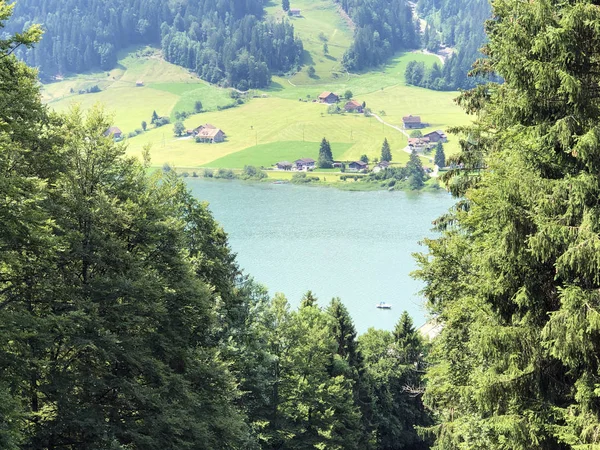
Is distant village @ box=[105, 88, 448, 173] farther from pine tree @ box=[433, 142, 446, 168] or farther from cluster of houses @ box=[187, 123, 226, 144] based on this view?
pine tree @ box=[433, 142, 446, 168]

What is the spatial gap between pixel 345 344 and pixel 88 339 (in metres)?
25.2

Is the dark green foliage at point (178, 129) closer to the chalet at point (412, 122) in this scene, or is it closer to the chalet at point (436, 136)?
the chalet at point (412, 122)

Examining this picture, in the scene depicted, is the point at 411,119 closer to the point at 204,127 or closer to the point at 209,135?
the point at 209,135

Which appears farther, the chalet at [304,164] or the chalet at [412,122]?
the chalet at [412,122]

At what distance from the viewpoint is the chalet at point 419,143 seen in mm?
166700

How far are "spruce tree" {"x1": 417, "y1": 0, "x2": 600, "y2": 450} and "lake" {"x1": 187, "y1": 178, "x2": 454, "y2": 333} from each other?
4712cm

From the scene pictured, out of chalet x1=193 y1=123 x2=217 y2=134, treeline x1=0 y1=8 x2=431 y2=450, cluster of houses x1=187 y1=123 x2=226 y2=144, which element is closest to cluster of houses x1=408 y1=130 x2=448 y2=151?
cluster of houses x1=187 y1=123 x2=226 y2=144

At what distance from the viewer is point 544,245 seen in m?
8.41

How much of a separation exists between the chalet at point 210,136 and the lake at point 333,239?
4112 centimetres

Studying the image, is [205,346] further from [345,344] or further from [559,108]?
[345,344]

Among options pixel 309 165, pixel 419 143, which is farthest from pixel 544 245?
pixel 419 143

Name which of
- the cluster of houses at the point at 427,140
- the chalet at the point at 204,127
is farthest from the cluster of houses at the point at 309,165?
the chalet at the point at 204,127

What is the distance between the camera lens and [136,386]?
14.3 meters

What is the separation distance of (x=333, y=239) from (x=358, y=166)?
2467 inches
